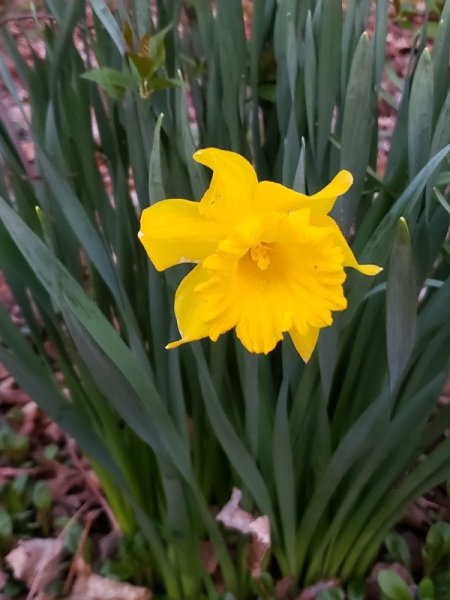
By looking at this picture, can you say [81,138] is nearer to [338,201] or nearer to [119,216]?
[119,216]

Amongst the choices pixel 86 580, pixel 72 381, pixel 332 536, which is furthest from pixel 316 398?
pixel 86 580

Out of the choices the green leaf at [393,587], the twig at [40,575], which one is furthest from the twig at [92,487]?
the green leaf at [393,587]

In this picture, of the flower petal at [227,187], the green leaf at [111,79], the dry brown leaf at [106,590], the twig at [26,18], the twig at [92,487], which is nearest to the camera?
the flower petal at [227,187]

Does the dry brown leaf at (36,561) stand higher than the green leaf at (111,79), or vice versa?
the green leaf at (111,79)

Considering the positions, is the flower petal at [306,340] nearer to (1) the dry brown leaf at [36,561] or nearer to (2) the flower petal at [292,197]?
(2) the flower petal at [292,197]

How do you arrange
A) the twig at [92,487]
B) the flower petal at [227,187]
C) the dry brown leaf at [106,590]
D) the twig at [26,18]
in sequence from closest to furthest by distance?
the flower petal at [227,187]
the twig at [26,18]
the dry brown leaf at [106,590]
the twig at [92,487]

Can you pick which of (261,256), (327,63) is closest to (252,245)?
(261,256)
